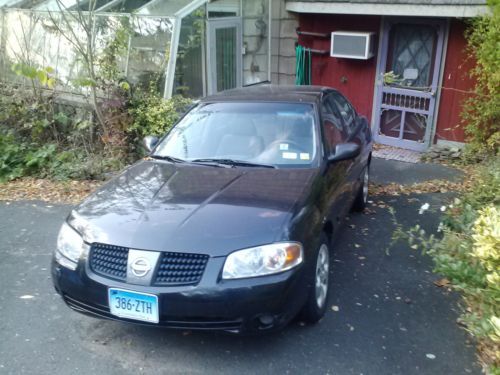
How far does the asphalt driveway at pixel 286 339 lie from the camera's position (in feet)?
10.5

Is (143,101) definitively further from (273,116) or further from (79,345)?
(79,345)

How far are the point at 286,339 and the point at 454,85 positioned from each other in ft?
21.7

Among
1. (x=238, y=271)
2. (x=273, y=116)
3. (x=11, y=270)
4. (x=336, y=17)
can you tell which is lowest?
(x=11, y=270)

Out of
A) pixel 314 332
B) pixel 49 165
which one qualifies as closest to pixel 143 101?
pixel 49 165

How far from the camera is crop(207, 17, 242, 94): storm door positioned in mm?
9363

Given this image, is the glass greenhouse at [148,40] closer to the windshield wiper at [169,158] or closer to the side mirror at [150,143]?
the side mirror at [150,143]

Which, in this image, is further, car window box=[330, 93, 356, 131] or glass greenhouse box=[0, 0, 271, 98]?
glass greenhouse box=[0, 0, 271, 98]

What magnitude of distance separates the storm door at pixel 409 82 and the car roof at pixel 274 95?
151 inches

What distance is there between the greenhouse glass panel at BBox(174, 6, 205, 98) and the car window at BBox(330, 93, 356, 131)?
12.3 feet

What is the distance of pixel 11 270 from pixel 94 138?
164 inches

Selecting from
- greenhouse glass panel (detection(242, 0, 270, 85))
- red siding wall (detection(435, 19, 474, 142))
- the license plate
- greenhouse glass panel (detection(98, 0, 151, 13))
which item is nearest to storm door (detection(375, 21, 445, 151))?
red siding wall (detection(435, 19, 474, 142))

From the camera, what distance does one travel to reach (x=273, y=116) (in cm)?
450

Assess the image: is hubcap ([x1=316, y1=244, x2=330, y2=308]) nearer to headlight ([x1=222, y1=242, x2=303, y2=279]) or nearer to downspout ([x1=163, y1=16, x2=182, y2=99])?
headlight ([x1=222, y1=242, x2=303, y2=279])

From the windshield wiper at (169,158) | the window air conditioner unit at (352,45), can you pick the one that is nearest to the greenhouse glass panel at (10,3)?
the window air conditioner unit at (352,45)
